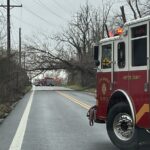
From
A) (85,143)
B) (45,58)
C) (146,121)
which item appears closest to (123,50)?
(146,121)

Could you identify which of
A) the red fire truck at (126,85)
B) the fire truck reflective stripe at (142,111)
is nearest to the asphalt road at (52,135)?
the red fire truck at (126,85)

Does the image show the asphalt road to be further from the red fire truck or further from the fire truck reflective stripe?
the fire truck reflective stripe

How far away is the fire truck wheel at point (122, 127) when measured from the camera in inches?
409

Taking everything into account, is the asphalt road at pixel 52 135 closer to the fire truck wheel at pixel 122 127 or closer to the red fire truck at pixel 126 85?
→ the fire truck wheel at pixel 122 127

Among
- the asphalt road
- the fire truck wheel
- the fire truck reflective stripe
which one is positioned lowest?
the asphalt road

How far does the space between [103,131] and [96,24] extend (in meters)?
62.2

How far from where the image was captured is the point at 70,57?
65.9m

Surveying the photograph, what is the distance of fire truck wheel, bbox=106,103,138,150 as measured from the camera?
34.1ft

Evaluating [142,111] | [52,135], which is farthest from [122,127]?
[52,135]

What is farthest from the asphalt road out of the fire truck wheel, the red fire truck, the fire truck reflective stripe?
the fire truck reflective stripe

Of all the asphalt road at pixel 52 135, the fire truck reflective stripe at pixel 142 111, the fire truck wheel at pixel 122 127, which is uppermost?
the fire truck reflective stripe at pixel 142 111

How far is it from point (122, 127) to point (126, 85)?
96 centimetres

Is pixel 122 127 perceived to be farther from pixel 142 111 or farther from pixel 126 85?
pixel 142 111

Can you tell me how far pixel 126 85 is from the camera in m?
10.6
